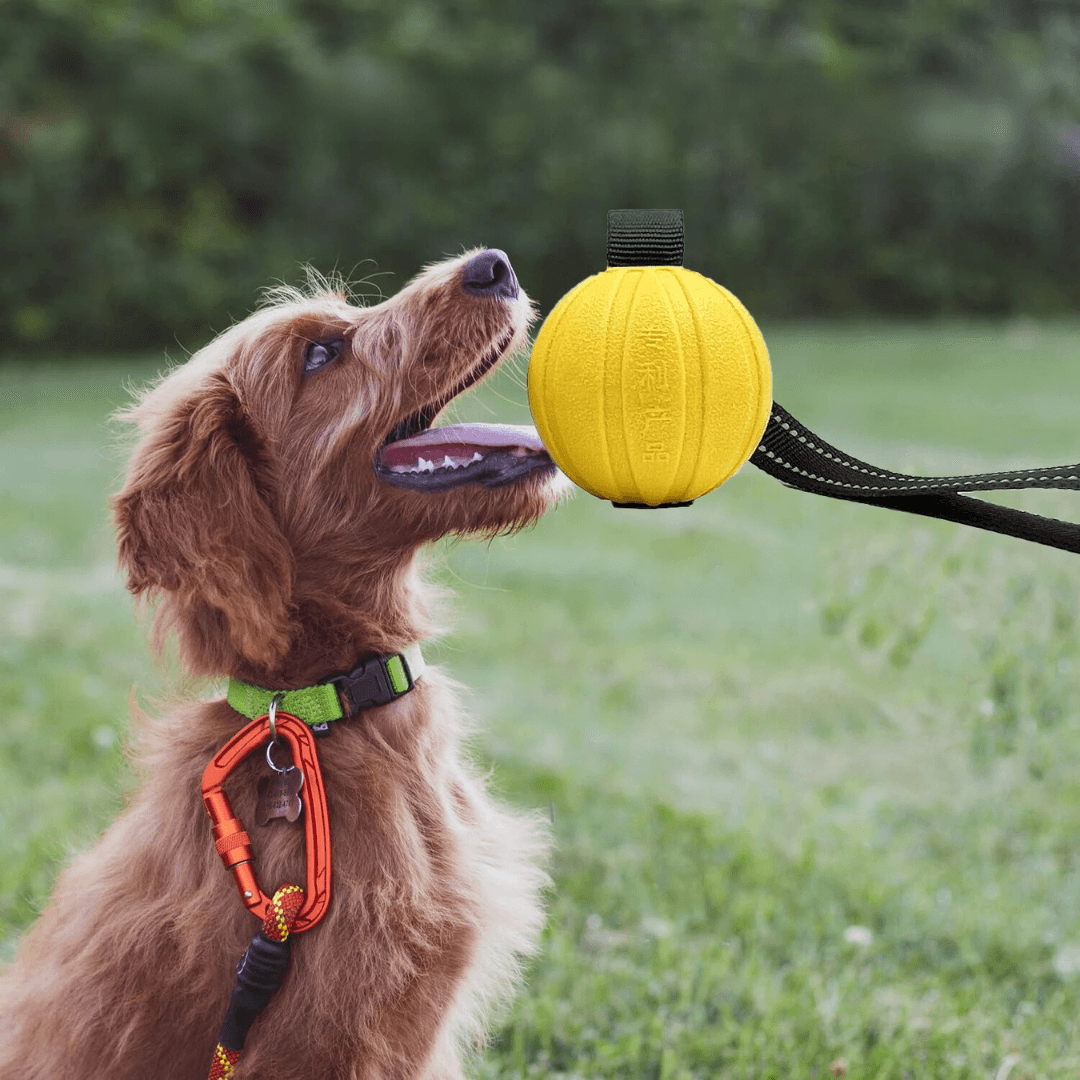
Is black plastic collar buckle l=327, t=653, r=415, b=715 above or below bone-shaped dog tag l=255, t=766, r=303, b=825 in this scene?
above

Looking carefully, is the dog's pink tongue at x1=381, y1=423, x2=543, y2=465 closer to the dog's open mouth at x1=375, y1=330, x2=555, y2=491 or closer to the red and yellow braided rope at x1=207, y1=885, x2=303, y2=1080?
the dog's open mouth at x1=375, y1=330, x2=555, y2=491

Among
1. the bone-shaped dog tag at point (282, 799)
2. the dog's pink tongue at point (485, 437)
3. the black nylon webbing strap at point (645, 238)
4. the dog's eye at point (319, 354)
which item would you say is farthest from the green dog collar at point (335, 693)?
the black nylon webbing strap at point (645, 238)

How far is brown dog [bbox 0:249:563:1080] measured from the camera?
2.20m

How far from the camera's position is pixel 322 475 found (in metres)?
2.38

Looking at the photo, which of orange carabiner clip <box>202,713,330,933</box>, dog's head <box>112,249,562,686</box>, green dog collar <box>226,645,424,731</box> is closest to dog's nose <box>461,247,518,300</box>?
dog's head <box>112,249,562,686</box>

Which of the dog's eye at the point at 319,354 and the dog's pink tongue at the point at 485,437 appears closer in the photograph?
the dog's pink tongue at the point at 485,437

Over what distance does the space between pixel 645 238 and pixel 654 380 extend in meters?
0.22

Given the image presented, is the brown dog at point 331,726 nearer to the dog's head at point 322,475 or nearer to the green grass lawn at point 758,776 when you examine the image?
the dog's head at point 322,475

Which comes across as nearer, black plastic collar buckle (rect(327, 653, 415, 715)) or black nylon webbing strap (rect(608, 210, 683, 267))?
black nylon webbing strap (rect(608, 210, 683, 267))

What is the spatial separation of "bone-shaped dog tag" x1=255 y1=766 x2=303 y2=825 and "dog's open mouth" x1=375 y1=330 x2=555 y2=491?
551mm

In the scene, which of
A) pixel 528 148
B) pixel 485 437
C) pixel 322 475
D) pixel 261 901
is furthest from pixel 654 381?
pixel 528 148

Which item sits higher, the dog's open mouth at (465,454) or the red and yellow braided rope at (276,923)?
the dog's open mouth at (465,454)

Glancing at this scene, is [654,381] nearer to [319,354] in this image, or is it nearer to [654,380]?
[654,380]

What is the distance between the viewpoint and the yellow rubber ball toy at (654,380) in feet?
5.79
